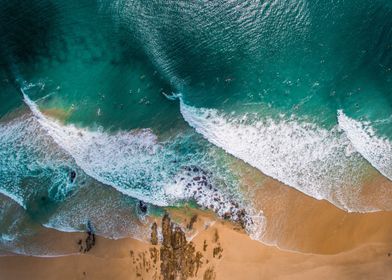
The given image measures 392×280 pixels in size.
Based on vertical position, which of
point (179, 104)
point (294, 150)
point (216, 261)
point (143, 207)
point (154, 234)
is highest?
point (179, 104)

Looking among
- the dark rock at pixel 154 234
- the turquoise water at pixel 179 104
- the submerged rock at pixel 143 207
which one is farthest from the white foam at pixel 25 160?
the dark rock at pixel 154 234

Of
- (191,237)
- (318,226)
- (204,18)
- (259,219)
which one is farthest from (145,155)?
(318,226)

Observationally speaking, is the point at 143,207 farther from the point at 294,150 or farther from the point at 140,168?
the point at 294,150

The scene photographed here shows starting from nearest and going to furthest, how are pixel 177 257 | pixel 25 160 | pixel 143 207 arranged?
1. pixel 177 257
2. pixel 143 207
3. pixel 25 160

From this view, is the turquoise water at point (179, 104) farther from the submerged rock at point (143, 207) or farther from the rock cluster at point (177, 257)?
the rock cluster at point (177, 257)

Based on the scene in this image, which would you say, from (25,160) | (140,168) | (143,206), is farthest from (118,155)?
(25,160)

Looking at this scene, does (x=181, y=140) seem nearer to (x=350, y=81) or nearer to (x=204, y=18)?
(x=204, y=18)
